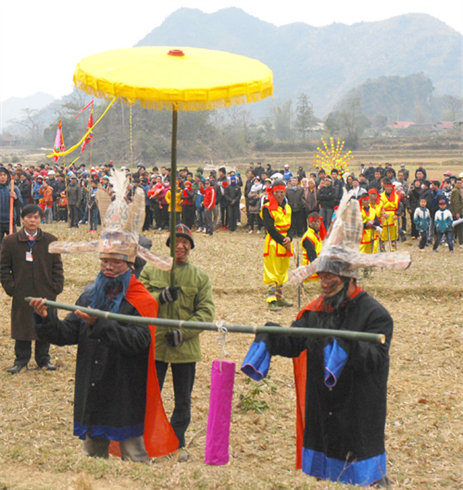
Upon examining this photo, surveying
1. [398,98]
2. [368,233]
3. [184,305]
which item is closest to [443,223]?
[368,233]

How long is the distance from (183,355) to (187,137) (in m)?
64.2

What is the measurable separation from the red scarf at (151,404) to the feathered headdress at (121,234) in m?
0.24

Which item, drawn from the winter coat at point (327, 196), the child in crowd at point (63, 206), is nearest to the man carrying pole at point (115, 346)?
the winter coat at point (327, 196)

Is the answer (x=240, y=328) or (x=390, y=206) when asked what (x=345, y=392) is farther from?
(x=390, y=206)

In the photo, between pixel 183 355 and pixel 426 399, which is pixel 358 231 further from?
pixel 426 399

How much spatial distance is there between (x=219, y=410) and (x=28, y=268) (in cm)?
417

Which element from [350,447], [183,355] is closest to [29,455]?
[183,355]

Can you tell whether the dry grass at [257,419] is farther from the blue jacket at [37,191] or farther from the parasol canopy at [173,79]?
the blue jacket at [37,191]

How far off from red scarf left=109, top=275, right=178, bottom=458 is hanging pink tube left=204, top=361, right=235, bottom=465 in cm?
68

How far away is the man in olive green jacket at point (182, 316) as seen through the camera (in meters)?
5.45

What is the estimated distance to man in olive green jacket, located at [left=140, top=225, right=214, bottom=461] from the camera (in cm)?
545

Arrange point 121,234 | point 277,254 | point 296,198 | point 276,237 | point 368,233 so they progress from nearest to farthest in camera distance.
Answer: point 121,234
point 276,237
point 277,254
point 368,233
point 296,198

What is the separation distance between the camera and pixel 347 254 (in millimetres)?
4070

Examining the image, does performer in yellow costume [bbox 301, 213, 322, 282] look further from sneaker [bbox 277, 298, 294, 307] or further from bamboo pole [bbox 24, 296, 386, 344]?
bamboo pole [bbox 24, 296, 386, 344]
